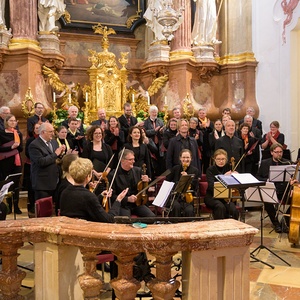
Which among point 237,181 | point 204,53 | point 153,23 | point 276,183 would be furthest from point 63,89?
point 237,181

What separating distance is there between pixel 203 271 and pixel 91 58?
815 cm

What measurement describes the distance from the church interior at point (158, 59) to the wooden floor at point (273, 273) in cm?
464

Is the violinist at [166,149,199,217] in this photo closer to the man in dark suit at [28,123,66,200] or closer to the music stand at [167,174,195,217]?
the music stand at [167,174,195,217]

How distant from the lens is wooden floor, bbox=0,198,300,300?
3934 millimetres

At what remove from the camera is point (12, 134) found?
7.10 m

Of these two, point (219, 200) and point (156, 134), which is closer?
point (219, 200)

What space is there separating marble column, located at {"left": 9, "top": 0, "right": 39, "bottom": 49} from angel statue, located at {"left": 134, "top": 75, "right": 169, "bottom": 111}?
102 inches

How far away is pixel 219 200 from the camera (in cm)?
601

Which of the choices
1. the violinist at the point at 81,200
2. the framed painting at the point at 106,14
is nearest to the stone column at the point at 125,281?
the violinist at the point at 81,200

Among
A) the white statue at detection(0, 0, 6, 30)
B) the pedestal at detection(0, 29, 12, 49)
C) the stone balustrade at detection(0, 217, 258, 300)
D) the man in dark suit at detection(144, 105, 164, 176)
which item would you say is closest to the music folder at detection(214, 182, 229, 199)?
the man in dark suit at detection(144, 105, 164, 176)

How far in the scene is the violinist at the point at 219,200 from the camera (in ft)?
19.3

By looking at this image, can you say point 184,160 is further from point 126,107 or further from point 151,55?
point 151,55

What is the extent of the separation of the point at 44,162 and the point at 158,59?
17.5 ft

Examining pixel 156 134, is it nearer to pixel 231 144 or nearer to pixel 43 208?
pixel 231 144
